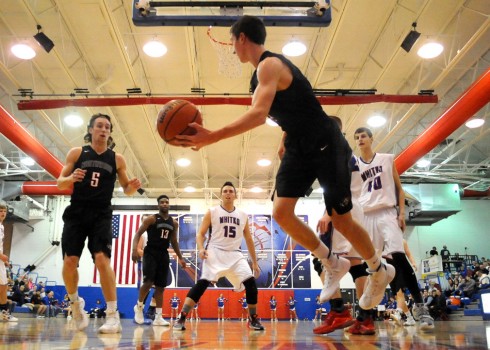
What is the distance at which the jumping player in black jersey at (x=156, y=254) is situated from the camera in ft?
22.3

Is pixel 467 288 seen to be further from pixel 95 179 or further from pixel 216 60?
pixel 95 179

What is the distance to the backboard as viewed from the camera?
5266 mm

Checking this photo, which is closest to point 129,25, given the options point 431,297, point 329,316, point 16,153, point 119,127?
point 119,127

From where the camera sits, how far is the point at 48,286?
1972 cm

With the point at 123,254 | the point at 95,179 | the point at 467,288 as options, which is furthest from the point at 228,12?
the point at 123,254

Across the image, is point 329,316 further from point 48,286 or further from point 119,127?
point 48,286

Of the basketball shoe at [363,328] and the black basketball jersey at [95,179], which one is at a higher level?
the black basketball jersey at [95,179]

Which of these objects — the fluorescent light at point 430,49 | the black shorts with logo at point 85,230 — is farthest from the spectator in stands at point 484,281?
the black shorts with logo at point 85,230

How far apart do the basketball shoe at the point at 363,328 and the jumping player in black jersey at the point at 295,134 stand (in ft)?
2.96

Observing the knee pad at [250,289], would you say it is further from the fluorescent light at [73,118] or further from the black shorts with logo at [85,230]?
the fluorescent light at [73,118]

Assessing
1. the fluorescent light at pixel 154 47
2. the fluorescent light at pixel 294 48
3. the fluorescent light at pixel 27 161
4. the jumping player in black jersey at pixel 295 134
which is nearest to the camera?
the jumping player in black jersey at pixel 295 134

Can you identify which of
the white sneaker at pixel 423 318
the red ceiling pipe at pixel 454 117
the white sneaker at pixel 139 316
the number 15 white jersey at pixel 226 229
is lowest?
the white sneaker at pixel 139 316

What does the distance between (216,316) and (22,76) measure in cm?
1227

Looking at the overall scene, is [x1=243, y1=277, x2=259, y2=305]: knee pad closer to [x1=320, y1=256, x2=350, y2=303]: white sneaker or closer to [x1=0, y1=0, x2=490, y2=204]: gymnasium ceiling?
[x1=320, y1=256, x2=350, y2=303]: white sneaker
